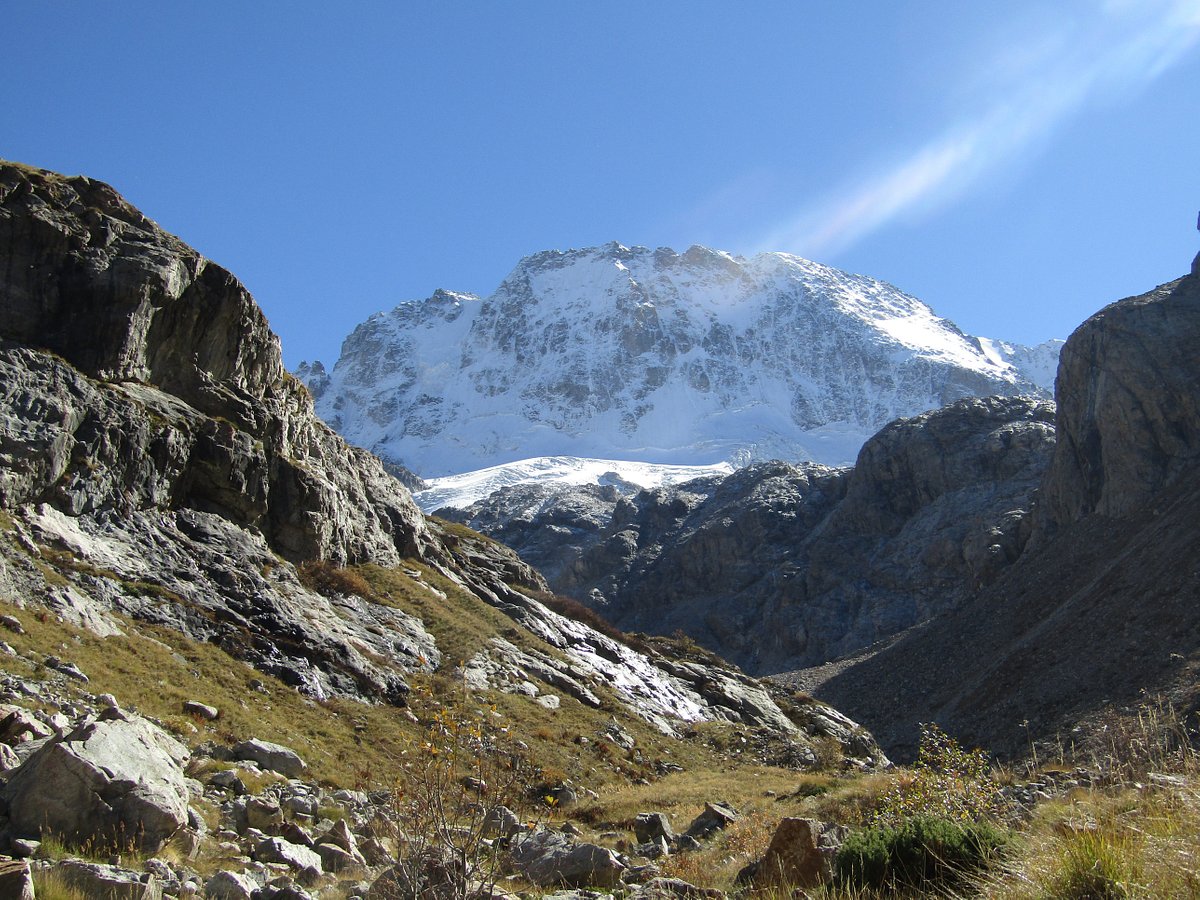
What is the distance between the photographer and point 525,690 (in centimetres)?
3272

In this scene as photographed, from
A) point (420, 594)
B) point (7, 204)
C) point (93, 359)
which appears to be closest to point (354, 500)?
point (420, 594)

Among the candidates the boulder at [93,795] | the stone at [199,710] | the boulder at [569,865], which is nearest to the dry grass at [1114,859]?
the boulder at [569,865]

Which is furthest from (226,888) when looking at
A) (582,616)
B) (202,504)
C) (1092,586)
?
(1092,586)

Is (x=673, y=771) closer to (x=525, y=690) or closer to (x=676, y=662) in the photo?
(x=525, y=690)

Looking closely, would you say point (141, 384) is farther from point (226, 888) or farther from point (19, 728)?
point (226, 888)

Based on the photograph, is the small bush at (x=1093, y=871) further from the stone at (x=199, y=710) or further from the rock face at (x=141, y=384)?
the rock face at (x=141, y=384)

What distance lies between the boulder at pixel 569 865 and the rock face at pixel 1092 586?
3524 centimetres

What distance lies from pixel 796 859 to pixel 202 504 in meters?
28.4

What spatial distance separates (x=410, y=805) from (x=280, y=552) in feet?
94.5

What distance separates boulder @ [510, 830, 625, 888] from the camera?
10.2 metres

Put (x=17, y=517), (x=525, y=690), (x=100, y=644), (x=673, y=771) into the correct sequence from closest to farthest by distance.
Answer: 1. (x=100, y=644)
2. (x=17, y=517)
3. (x=673, y=771)
4. (x=525, y=690)

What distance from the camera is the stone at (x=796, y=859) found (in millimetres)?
8648

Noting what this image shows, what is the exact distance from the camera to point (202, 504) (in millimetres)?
31672

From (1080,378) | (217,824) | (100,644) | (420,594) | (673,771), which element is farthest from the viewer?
(1080,378)
